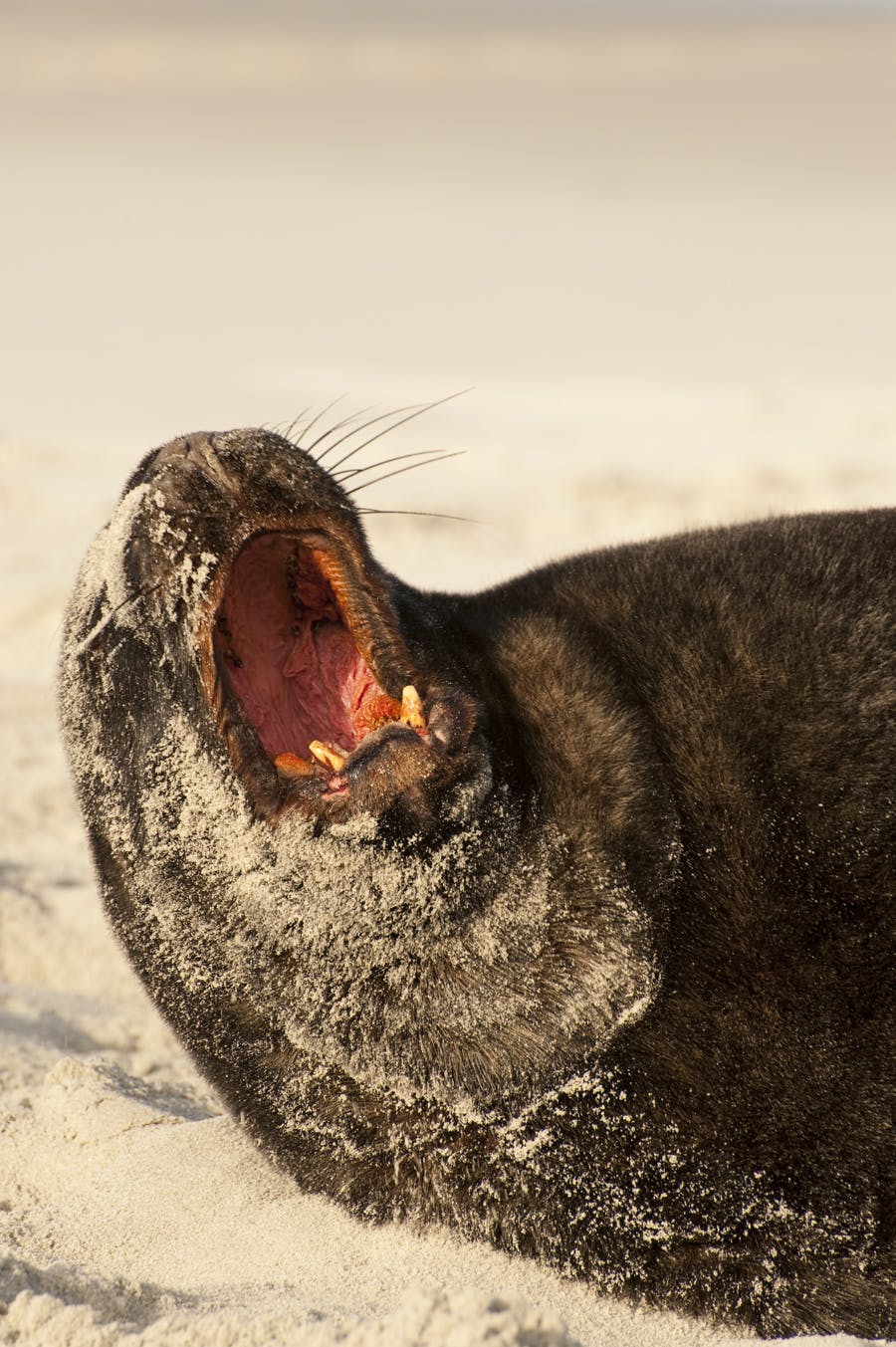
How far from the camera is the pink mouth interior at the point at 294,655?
311 cm

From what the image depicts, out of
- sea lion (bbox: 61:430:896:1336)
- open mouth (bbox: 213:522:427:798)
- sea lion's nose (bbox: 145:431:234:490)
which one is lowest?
sea lion (bbox: 61:430:896:1336)

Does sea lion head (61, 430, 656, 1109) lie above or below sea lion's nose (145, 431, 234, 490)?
below

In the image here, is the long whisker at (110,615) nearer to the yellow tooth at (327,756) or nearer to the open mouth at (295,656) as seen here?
the open mouth at (295,656)

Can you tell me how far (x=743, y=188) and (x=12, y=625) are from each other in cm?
2343

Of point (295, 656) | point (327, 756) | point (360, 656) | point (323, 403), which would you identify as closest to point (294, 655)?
point (295, 656)

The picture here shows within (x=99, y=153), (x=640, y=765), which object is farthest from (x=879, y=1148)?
(x=99, y=153)

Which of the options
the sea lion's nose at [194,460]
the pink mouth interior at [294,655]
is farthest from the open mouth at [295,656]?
the sea lion's nose at [194,460]

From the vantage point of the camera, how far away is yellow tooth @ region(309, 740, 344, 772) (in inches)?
117

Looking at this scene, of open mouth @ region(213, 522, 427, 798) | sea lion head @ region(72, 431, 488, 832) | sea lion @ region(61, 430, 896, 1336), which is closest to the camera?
sea lion @ region(61, 430, 896, 1336)

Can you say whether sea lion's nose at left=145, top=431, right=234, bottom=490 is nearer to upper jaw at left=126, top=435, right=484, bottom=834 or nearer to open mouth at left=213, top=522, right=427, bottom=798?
upper jaw at left=126, top=435, right=484, bottom=834

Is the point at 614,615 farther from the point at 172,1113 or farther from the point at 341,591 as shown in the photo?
the point at 172,1113

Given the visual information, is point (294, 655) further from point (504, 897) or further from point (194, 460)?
point (504, 897)

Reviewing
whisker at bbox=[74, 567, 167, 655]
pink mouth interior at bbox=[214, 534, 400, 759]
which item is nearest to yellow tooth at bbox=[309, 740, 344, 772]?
pink mouth interior at bbox=[214, 534, 400, 759]

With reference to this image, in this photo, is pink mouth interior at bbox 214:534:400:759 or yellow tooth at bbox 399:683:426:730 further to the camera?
pink mouth interior at bbox 214:534:400:759
